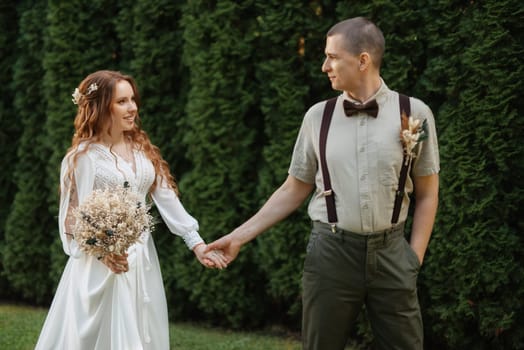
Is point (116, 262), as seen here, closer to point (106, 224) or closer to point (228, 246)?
point (106, 224)

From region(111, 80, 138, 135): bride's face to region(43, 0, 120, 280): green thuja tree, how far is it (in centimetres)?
307

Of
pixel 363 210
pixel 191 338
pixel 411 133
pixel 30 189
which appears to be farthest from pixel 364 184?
pixel 30 189

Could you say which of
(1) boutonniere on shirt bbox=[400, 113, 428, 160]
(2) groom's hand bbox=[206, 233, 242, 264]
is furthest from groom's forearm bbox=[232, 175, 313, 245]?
(1) boutonniere on shirt bbox=[400, 113, 428, 160]

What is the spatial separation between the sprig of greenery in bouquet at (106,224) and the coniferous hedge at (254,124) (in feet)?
7.81

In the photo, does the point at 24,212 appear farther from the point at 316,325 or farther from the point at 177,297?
the point at 316,325

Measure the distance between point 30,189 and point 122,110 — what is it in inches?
157

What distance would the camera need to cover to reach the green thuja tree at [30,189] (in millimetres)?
8070

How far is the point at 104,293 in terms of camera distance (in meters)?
4.31

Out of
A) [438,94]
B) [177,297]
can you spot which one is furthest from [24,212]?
[438,94]

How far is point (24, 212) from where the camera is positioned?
809cm

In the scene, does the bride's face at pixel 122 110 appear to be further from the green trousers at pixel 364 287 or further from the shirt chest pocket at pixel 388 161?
the shirt chest pocket at pixel 388 161

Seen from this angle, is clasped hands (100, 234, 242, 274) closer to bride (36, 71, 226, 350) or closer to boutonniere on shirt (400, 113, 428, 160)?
bride (36, 71, 226, 350)

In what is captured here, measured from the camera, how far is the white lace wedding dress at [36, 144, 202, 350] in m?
4.27

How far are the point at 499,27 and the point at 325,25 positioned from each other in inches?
58.9
